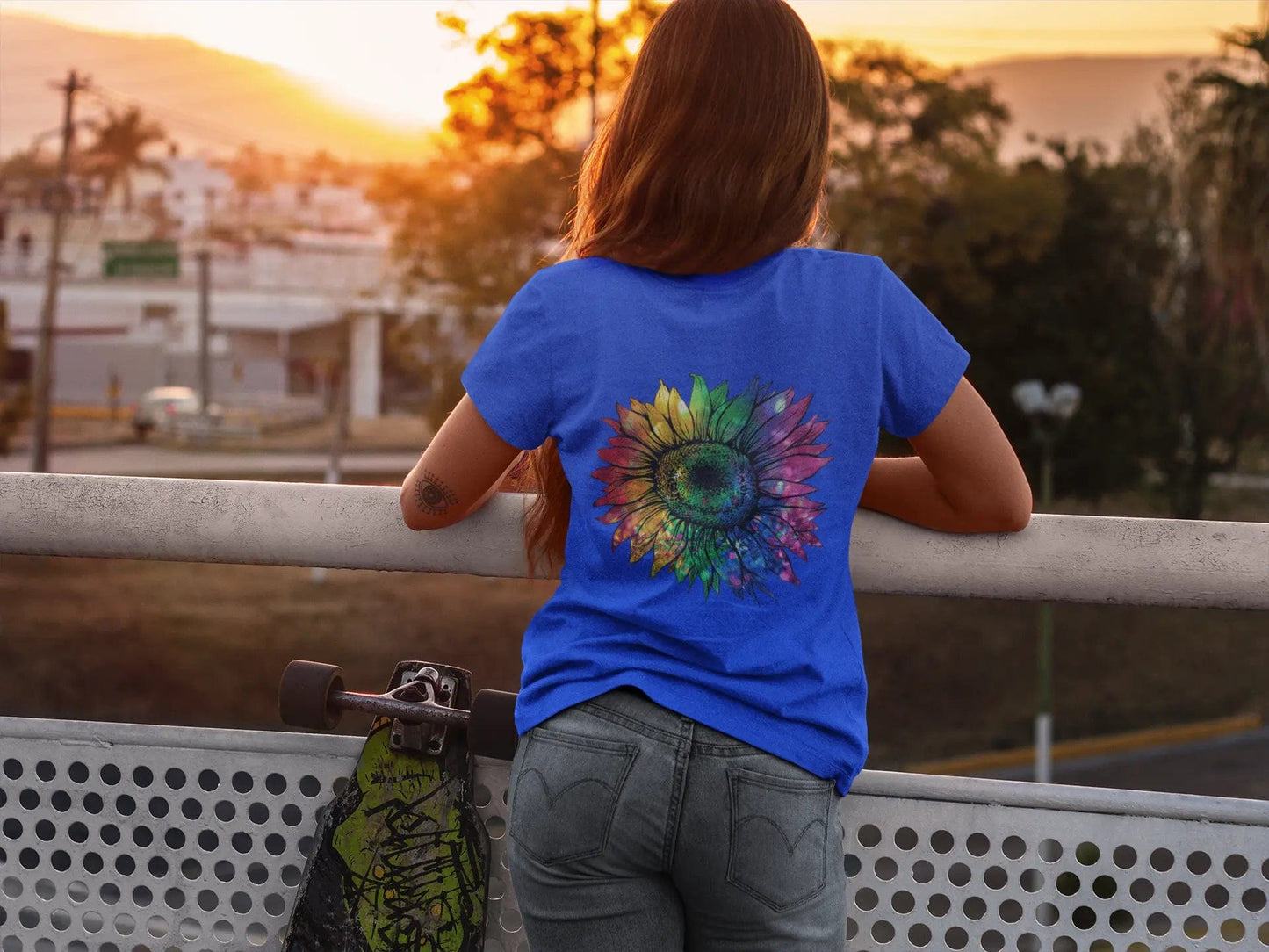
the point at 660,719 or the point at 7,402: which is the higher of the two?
the point at 7,402

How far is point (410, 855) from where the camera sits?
1.56m

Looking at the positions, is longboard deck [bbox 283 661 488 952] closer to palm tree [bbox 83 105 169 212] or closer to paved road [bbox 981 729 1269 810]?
paved road [bbox 981 729 1269 810]

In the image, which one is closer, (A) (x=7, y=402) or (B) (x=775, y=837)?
(B) (x=775, y=837)

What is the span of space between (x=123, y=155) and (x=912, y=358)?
48.9 metres

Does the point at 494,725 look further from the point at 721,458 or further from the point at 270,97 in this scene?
the point at 270,97

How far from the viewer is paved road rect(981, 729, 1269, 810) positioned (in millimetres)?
22938

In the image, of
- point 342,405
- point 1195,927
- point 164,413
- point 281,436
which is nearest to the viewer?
point 1195,927

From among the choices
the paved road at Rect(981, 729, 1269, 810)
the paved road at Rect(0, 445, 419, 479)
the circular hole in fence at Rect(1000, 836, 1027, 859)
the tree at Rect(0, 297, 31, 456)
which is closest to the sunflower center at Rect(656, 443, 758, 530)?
the circular hole in fence at Rect(1000, 836, 1027, 859)

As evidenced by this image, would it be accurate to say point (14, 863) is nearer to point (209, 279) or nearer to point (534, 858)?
point (534, 858)

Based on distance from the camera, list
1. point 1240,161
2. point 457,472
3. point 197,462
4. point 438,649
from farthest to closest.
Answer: point 197,462, point 438,649, point 1240,161, point 457,472

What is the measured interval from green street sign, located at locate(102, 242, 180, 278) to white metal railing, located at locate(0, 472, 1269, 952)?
94.7ft

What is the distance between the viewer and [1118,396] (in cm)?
2914

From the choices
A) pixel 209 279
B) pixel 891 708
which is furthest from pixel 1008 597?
pixel 209 279

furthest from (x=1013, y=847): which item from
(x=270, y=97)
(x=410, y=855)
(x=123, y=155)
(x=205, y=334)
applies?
(x=123, y=155)
